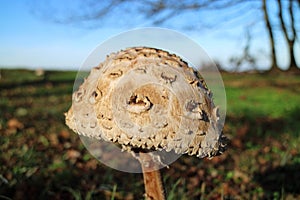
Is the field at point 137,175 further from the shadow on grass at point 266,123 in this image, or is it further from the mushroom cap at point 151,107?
the mushroom cap at point 151,107

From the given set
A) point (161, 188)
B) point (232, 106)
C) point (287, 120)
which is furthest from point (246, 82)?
point (161, 188)

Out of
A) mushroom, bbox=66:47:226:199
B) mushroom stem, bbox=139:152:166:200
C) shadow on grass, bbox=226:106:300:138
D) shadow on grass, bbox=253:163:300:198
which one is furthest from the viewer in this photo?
shadow on grass, bbox=226:106:300:138

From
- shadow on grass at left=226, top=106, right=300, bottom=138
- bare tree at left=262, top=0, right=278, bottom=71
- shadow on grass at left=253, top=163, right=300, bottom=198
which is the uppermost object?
bare tree at left=262, top=0, right=278, bottom=71

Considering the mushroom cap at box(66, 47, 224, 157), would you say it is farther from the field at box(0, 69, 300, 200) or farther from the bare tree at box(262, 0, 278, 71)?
the bare tree at box(262, 0, 278, 71)

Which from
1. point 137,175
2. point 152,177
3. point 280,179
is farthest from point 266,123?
point 152,177

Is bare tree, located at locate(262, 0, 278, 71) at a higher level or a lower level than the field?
higher

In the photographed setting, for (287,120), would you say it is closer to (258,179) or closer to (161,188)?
(258,179)

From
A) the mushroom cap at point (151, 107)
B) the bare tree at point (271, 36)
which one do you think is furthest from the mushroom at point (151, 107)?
the bare tree at point (271, 36)

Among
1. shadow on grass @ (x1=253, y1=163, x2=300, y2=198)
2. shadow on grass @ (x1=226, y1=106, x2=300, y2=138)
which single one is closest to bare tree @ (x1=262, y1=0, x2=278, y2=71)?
shadow on grass @ (x1=226, y1=106, x2=300, y2=138)
